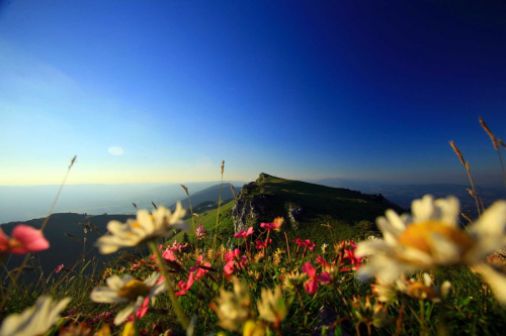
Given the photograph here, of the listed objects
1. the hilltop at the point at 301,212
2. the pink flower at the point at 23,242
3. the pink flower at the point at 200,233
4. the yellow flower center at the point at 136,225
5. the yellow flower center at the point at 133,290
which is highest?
the yellow flower center at the point at 136,225

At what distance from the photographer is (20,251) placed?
1258 millimetres

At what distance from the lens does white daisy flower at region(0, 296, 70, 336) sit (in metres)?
1.07

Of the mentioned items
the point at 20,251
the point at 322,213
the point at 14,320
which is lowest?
the point at 322,213

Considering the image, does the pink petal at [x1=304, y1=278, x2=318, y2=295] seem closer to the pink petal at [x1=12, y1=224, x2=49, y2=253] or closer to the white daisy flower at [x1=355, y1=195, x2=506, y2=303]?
the white daisy flower at [x1=355, y1=195, x2=506, y2=303]

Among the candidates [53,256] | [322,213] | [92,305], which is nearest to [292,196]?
[322,213]

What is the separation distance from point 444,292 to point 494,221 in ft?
2.08

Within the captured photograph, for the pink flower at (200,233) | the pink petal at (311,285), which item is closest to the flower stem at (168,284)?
the pink petal at (311,285)

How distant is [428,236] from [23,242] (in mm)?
1934

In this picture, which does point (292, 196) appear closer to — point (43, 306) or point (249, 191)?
point (249, 191)

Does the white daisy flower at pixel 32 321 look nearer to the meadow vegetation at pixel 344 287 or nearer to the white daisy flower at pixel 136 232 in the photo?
the meadow vegetation at pixel 344 287

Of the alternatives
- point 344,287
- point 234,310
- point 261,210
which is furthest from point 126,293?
point 261,210

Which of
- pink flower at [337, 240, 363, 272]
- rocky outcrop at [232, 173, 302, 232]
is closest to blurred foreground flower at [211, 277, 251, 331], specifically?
pink flower at [337, 240, 363, 272]

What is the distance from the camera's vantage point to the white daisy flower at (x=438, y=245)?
85cm

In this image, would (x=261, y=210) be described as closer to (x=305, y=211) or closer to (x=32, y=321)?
(x=305, y=211)
